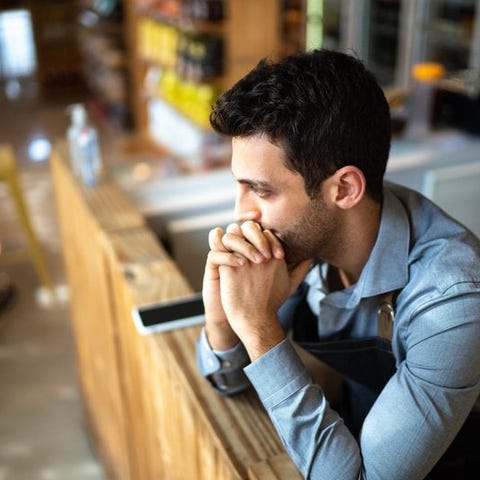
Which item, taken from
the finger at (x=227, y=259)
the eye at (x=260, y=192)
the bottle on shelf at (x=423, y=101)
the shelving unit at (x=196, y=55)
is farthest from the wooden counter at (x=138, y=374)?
the shelving unit at (x=196, y=55)

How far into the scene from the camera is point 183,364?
49.0 inches

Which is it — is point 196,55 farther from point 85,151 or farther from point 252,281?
point 252,281

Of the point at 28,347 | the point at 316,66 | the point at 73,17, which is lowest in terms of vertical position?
the point at 28,347

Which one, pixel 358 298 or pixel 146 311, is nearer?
pixel 358 298

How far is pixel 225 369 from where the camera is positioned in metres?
1.14

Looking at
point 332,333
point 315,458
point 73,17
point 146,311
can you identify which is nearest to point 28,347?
point 146,311

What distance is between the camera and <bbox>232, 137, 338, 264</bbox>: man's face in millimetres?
1019

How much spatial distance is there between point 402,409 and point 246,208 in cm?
39

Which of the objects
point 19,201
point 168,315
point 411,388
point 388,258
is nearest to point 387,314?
point 388,258

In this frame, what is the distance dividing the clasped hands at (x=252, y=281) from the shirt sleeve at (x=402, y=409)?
0.17 ft

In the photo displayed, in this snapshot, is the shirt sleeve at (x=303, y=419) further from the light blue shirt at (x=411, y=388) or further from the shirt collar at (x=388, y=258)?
the shirt collar at (x=388, y=258)

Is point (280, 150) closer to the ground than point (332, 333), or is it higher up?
higher up

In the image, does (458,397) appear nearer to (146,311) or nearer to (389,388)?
(389,388)

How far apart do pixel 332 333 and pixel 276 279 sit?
23cm
